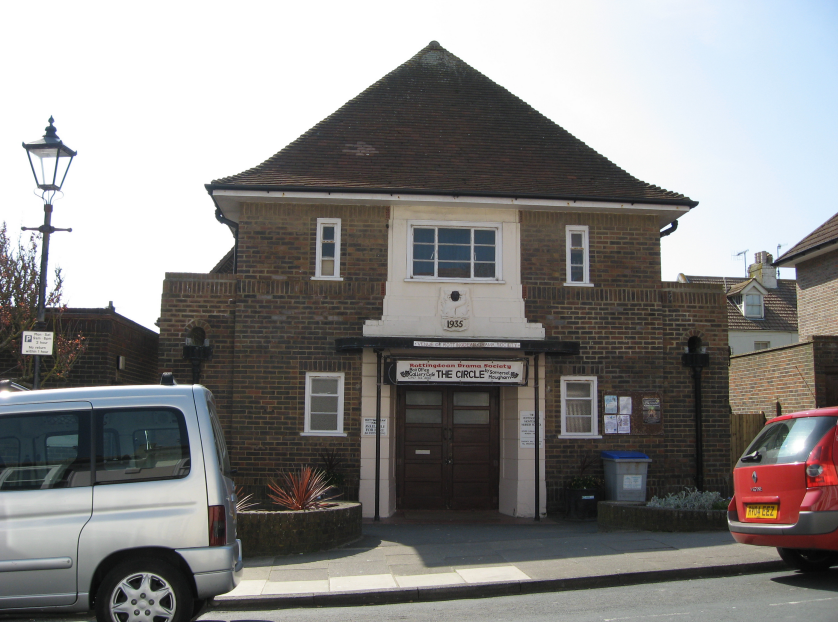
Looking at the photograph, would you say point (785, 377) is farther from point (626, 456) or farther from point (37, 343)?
point (37, 343)

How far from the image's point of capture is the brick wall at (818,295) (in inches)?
770

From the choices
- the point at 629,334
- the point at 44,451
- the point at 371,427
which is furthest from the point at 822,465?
the point at 371,427

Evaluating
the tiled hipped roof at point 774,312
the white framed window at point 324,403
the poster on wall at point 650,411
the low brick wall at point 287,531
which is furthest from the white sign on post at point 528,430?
the tiled hipped roof at point 774,312

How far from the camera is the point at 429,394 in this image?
1479 centimetres

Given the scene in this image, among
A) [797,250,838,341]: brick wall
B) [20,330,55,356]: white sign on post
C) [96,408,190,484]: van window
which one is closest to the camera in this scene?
[96,408,190,484]: van window

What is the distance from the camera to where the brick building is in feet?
45.3

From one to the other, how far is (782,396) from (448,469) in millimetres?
8357

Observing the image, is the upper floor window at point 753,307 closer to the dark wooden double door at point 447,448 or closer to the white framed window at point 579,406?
the white framed window at point 579,406

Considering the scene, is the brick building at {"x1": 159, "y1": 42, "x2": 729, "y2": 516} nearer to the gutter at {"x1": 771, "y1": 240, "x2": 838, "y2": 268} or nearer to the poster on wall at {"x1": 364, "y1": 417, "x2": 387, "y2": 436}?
the poster on wall at {"x1": 364, "y1": 417, "x2": 387, "y2": 436}

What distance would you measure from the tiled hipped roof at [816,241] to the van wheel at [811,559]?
12.5m

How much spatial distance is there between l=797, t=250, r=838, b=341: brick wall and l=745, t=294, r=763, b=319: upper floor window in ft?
54.2

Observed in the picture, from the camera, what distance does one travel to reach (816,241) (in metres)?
20.1

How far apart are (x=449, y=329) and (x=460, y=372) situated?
965mm

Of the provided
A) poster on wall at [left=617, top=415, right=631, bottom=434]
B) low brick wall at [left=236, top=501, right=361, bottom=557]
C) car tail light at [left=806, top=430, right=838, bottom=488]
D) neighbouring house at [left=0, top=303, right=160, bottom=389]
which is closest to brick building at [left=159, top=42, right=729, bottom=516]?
poster on wall at [left=617, top=415, right=631, bottom=434]
